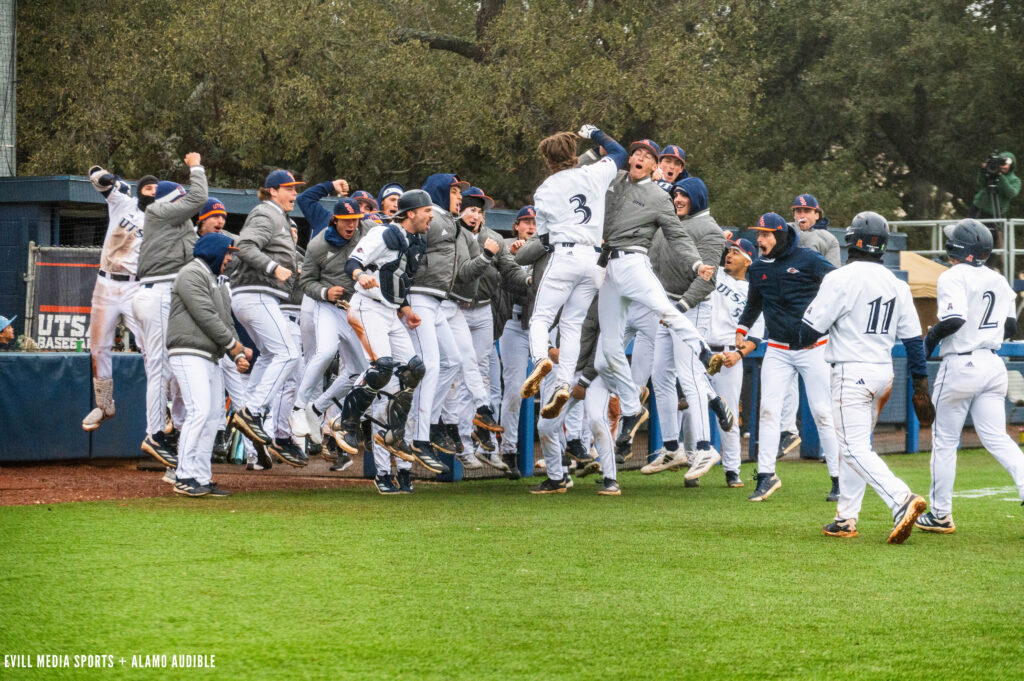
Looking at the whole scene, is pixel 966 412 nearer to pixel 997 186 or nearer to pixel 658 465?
pixel 658 465

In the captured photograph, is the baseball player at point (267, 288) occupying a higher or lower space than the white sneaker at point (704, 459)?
higher

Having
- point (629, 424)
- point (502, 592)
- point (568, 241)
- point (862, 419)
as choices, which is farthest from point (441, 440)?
point (502, 592)

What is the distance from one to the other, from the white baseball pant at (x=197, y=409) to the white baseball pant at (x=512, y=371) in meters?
3.00

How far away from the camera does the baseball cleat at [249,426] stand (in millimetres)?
9578

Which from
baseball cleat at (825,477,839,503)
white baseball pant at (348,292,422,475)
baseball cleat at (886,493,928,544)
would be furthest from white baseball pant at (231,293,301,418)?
baseball cleat at (886,493,928,544)

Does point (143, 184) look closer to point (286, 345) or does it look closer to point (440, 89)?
point (286, 345)

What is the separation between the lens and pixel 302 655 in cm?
450

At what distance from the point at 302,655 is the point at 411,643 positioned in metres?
0.44

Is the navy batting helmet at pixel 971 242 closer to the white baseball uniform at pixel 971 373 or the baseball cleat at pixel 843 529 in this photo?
the white baseball uniform at pixel 971 373

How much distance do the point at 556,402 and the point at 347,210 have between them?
2.79 m

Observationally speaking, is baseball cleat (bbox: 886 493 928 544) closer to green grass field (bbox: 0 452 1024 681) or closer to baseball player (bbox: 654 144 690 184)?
green grass field (bbox: 0 452 1024 681)

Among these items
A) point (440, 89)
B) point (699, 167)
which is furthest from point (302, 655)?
point (699, 167)

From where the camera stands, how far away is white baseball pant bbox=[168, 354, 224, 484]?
9008mm

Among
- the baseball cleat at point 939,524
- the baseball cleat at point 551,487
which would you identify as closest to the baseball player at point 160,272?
the baseball cleat at point 551,487
